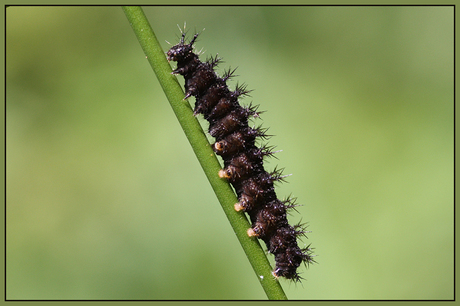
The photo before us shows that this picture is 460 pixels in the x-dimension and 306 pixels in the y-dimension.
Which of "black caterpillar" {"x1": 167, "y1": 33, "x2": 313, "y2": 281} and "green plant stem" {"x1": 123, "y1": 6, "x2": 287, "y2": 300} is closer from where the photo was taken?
"green plant stem" {"x1": 123, "y1": 6, "x2": 287, "y2": 300}

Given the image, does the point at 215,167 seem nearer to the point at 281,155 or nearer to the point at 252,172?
the point at 252,172

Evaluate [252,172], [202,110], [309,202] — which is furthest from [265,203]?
[309,202]

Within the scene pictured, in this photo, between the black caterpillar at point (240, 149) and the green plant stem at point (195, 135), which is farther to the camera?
the black caterpillar at point (240, 149)

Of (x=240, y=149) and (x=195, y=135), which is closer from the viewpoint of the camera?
(x=195, y=135)

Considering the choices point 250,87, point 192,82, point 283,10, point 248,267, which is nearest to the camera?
point 192,82
